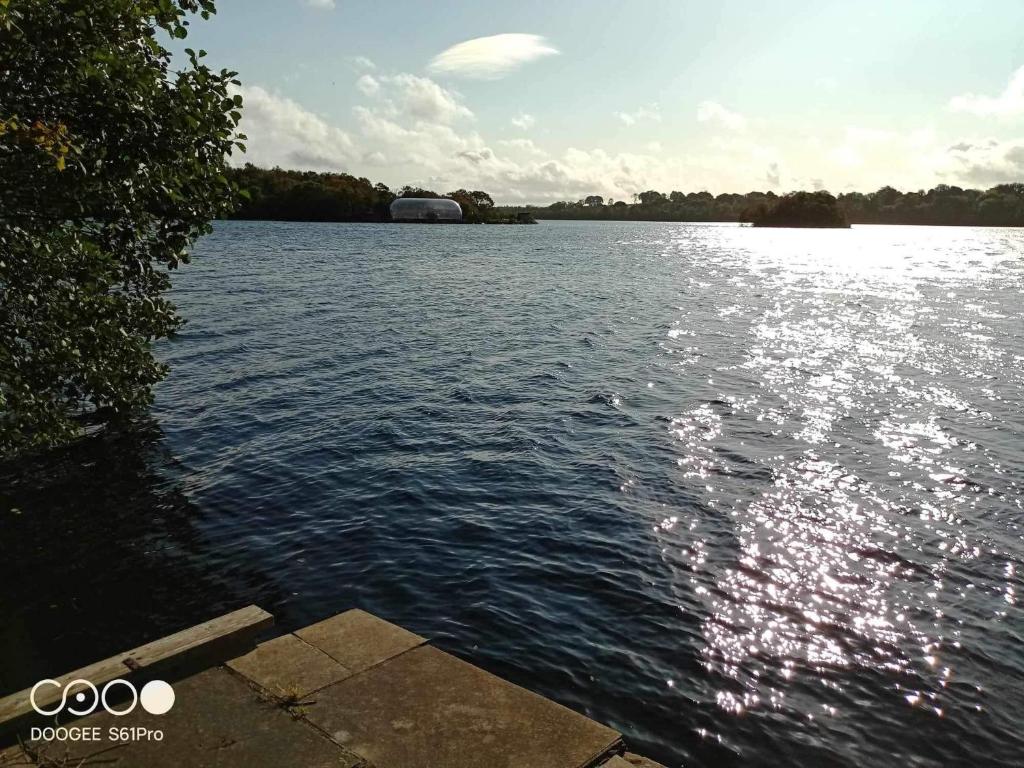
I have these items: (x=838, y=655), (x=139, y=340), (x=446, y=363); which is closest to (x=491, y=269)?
(x=446, y=363)

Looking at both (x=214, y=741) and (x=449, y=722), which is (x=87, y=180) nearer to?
(x=214, y=741)

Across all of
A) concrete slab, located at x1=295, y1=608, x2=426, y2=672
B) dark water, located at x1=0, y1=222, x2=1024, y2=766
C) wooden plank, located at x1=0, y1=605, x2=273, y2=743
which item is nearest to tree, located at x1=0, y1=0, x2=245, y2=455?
dark water, located at x1=0, y1=222, x2=1024, y2=766

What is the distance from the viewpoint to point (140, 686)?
8234mm

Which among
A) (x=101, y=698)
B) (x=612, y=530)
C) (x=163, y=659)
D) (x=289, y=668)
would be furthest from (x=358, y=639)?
(x=612, y=530)

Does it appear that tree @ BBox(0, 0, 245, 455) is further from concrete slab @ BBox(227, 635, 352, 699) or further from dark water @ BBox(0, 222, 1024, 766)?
concrete slab @ BBox(227, 635, 352, 699)

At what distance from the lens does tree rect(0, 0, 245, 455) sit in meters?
12.6

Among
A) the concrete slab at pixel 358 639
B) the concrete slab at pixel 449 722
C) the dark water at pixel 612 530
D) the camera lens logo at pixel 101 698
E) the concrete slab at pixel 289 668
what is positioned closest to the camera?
the concrete slab at pixel 449 722

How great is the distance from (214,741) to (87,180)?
36.0 ft

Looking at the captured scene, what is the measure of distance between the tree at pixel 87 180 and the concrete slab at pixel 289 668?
745cm

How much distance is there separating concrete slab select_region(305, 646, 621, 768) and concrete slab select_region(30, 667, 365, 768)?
0.97ft

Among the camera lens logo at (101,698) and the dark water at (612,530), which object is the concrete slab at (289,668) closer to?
the camera lens logo at (101,698)

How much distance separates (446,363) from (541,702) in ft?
85.4

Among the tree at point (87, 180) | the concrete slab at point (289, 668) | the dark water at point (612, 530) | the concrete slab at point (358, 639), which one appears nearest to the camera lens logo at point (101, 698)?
the concrete slab at point (289, 668)

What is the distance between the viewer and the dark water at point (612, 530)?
35.4ft
